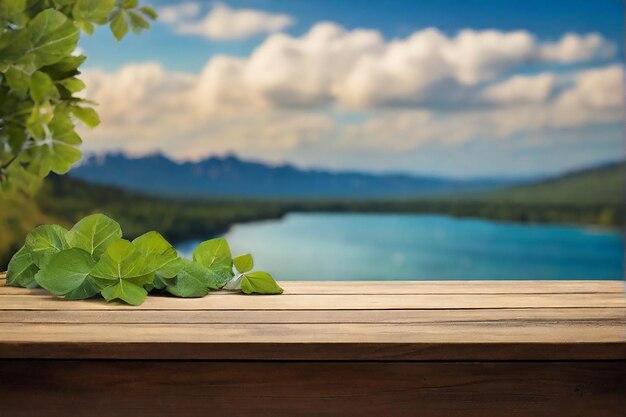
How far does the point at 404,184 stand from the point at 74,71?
3275 millimetres

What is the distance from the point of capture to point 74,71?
1.52 m

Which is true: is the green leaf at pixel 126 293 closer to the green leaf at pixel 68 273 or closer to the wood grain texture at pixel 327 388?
the green leaf at pixel 68 273

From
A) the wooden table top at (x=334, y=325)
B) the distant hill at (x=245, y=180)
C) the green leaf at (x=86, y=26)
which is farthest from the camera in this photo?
the distant hill at (x=245, y=180)

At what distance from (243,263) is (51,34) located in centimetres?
54

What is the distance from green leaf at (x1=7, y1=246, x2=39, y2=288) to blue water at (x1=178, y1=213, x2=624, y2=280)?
2763 mm

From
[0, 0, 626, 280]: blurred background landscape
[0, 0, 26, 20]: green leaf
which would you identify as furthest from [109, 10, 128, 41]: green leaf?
[0, 0, 626, 280]: blurred background landscape

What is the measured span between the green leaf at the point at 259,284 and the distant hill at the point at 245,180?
326 cm

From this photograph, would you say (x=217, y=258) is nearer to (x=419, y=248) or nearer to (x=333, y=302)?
(x=333, y=302)

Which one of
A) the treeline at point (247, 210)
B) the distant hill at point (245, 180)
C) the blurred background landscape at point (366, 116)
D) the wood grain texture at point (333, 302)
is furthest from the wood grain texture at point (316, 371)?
the treeline at point (247, 210)

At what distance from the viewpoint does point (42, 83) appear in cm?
134

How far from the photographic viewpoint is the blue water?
4242 mm

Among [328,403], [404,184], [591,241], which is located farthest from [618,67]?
[328,403]

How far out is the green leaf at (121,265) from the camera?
1.27 m

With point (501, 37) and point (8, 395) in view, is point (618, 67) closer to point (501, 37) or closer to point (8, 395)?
point (501, 37)
